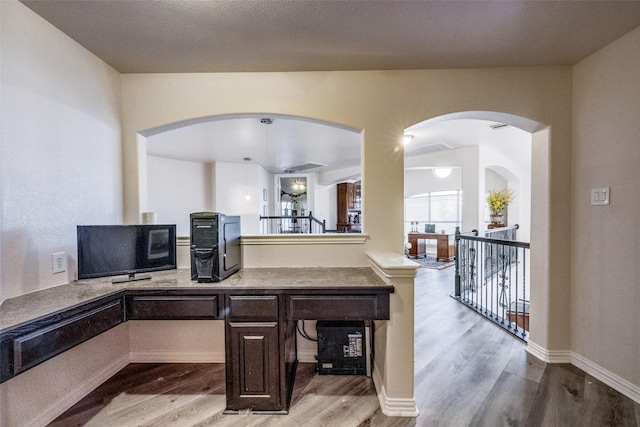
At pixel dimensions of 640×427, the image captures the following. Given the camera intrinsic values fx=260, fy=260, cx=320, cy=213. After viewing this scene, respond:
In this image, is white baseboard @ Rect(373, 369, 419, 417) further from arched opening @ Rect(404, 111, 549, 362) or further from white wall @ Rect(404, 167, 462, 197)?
white wall @ Rect(404, 167, 462, 197)

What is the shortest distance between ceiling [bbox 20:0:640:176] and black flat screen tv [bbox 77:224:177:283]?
1.28m

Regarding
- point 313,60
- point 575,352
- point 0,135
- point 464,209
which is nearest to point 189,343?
point 0,135

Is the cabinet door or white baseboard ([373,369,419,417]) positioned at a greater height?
the cabinet door

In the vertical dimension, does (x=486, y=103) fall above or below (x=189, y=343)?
above

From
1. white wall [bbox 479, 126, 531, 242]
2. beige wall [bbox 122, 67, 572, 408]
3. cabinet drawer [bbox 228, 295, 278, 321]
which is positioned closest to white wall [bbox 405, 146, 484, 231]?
white wall [bbox 479, 126, 531, 242]

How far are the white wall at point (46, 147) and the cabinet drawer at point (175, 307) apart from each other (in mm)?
568

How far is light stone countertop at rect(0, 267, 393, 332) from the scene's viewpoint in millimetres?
1300

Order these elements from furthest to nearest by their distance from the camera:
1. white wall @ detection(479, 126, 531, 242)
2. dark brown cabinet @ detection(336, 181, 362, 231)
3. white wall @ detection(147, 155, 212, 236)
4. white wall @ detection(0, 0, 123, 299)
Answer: dark brown cabinet @ detection(336, 181, 362, 231)
white wall @ detection(147, 155, 212, 236)
white wall @ detection(479, 126, 531, 242)
white wall @ detection(0, 0, 123, 299)

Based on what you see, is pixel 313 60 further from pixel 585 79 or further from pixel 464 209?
pixel 464 209

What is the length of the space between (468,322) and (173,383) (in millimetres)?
2942

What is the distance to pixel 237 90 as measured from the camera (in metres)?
2.18

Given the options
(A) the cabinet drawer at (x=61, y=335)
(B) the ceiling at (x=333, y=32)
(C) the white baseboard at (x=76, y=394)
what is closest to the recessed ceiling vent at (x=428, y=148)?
(B) the ceiling at (x=333, y=32)

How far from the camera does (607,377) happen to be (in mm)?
1882

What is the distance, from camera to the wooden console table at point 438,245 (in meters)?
6.50
